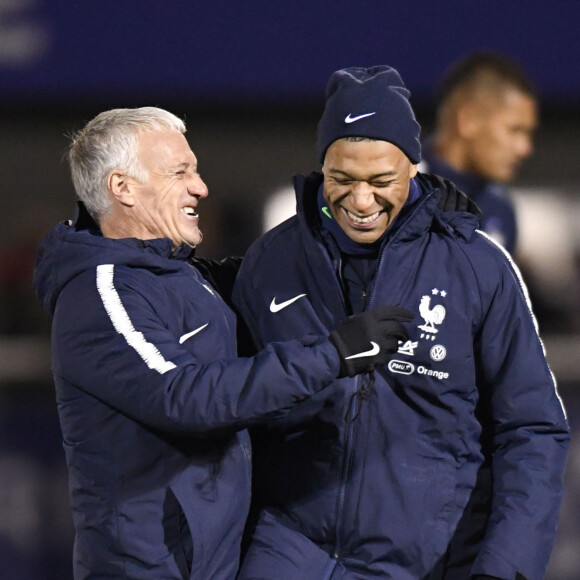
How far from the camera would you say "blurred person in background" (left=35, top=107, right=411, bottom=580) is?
1781 millimetres

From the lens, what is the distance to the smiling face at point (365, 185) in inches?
77.9

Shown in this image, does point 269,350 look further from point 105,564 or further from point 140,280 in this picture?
point 105,564

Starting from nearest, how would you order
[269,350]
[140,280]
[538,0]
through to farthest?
1. [269,350]
2. [140,280]
3. [538,0]

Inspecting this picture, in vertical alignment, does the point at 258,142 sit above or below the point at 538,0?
Result: below

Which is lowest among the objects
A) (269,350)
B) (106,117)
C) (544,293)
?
(544,293)

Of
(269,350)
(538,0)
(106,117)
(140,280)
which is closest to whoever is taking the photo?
(269,350)

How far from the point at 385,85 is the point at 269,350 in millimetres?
541

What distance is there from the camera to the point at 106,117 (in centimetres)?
212

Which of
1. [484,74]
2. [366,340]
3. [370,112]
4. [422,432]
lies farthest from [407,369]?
[484,74]

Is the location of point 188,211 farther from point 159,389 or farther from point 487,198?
point 487,198

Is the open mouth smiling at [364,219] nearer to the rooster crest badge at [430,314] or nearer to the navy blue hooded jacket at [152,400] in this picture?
the rooster crest badge at [430,314]

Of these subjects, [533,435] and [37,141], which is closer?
[533,435]

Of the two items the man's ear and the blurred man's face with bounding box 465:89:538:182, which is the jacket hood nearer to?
the man's ear

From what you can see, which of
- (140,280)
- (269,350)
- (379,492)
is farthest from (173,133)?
(379,492)
